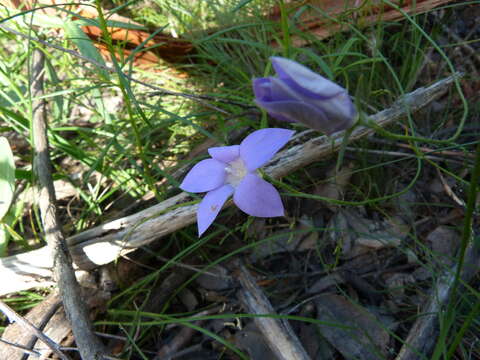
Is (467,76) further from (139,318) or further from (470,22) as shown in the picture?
(139,318)

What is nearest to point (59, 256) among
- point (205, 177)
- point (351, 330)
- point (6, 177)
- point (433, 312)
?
point (6, 177)

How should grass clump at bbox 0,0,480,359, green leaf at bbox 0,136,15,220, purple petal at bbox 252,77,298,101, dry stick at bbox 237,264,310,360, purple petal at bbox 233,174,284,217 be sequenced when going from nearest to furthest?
purple petal at bbox 252,77,298,101 < purple petal at bbox 233,174,284,217 < dry stick at bbox 237,264,310,360 < grass clump at bbox 0,0,480,359 < green leaf at bbox 0,136,15,220

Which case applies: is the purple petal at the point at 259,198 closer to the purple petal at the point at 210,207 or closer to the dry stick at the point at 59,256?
the purple petal at the point at 210,207

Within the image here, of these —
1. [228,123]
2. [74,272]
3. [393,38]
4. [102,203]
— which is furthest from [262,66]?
[74,272]

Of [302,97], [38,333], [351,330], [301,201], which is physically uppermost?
[302,97]

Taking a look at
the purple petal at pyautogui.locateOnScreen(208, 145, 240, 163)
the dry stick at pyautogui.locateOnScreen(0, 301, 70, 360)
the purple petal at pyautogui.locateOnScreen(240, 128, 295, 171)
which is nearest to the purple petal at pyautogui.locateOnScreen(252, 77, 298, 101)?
the purple petal at pyautogui.locateOnScreen(240, 128, 295, 171)

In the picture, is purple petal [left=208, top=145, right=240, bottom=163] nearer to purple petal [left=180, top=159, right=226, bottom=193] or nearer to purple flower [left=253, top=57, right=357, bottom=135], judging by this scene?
purple petal [left=180, top=159, right=226, bottom=193]

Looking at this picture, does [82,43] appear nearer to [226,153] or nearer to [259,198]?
[226,153]
